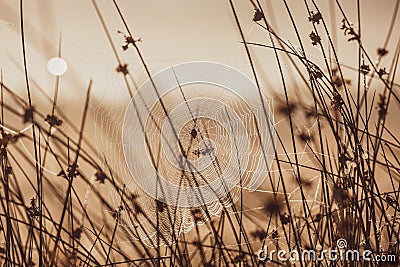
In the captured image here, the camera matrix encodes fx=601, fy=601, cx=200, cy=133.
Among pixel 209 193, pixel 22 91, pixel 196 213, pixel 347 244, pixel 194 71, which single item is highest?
pixel 194 71

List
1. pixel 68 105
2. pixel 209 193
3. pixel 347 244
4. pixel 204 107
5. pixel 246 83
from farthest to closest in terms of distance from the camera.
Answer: pixel 204 107 → pixel 209 193 → pixel 246 83 → pixel 68 105 → pixel 347 244

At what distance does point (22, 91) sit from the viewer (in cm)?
218

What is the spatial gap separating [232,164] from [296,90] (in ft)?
11.2

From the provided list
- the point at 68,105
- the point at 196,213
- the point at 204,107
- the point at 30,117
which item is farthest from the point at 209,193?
the point at 30,117

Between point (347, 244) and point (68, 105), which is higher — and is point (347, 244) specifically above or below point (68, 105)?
below

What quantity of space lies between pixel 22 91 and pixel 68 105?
0.21 meters

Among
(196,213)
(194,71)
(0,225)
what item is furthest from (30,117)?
(194,71)

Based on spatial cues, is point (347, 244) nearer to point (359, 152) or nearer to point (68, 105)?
point (359, 152)

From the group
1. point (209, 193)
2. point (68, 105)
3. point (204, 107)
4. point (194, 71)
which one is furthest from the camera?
point (204, 107)

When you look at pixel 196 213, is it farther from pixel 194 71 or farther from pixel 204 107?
pixel 204 107

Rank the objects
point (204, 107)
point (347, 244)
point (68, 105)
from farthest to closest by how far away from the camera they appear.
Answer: point (204, 107) < point (68, 105) < point (347, 244)

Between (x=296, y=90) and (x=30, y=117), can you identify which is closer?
(x=30, y=117)

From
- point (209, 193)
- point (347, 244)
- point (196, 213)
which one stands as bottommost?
point (347, 244)

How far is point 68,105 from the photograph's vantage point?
2.34m
